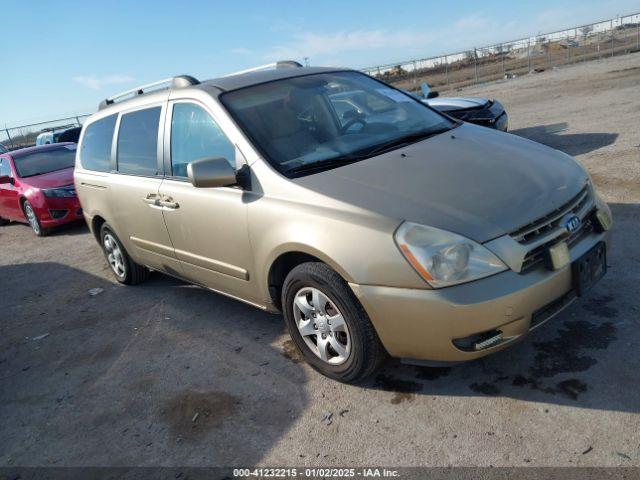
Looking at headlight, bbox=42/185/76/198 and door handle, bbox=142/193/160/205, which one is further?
headlight, bbox=42/185/76/198

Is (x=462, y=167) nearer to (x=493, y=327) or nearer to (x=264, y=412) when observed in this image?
(x=493, y=327)

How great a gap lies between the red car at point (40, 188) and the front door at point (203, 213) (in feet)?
17.9

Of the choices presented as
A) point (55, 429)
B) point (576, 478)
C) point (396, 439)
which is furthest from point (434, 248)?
point (55, 429)

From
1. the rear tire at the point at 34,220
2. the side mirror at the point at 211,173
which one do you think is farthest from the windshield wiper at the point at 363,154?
the rear tire at the point at 34,220

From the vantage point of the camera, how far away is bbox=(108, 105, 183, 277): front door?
433cm

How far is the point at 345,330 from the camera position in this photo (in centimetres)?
302

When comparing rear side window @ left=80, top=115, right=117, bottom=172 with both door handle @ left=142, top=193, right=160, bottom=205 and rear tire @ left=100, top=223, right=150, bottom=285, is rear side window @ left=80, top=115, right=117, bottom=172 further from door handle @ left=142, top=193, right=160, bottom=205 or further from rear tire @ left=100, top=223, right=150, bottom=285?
door handle @ left=142, top=193, right=160, bottom=205

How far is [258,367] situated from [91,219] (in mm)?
3167

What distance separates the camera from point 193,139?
3.92 metres

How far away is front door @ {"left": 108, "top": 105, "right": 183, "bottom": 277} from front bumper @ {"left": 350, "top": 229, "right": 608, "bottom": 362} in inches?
87.3

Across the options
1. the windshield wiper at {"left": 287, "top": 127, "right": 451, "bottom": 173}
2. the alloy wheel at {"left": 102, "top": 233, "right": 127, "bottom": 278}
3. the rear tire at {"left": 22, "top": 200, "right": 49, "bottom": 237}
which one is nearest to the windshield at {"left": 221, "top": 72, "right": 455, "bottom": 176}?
the windshield wiper at {"left": 287, "top": 127, "right": 451, "bottom": 173}

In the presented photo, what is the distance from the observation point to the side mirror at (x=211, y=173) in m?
3.29

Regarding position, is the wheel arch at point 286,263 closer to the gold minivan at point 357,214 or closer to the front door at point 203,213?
the gold minivan at point 357,214

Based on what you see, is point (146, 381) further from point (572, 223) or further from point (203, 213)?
point (572, 223)
